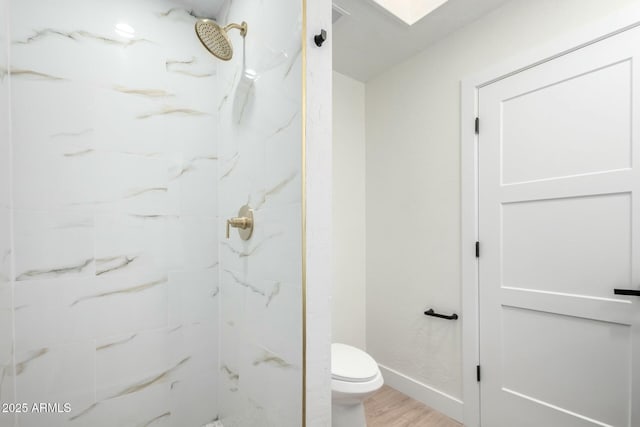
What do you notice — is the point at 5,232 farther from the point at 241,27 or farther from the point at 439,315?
the point at 439,315

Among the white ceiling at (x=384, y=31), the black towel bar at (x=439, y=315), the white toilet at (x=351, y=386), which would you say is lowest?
the white toilet at (x=351, y=386)

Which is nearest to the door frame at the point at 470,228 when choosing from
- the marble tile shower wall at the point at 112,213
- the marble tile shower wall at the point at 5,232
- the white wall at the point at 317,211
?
the white wall at the point at 317,211

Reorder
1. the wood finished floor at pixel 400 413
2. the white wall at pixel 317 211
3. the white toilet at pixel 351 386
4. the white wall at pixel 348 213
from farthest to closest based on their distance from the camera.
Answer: the white wall at pixel 348 213 → the wood finished floor at pixel 400 413 → the white toilet at pixel 351 386 → the white wall at pixel 317 211

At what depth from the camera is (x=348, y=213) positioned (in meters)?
2.35

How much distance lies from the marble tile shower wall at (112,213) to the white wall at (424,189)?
1.28 m

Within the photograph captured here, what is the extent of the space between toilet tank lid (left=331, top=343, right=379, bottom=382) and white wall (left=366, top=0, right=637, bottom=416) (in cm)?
61

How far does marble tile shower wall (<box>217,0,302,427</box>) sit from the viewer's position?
0.97 metres

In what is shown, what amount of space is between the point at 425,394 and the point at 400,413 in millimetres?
216

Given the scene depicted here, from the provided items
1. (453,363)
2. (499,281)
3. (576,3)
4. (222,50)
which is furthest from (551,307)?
(222,50)

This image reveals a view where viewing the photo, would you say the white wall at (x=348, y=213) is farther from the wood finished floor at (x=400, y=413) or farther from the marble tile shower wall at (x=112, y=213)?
the marble tile shower wall at (x=112, y=213)

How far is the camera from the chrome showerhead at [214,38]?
1.10 metres

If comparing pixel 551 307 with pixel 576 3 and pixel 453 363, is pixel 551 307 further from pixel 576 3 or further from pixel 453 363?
pixel 576 3

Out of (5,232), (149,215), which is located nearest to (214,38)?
(149,215)

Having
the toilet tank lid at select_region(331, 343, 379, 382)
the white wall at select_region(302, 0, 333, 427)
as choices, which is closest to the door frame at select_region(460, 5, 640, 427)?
the toilet tank lid at select_region(331, 343, 379, 382)
